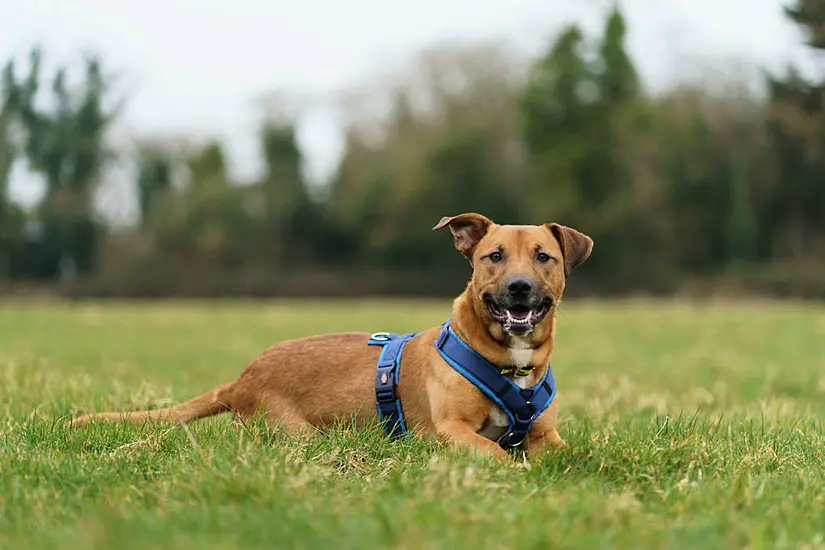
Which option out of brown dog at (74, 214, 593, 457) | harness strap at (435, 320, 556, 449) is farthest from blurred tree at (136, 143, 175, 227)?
harness strap at (435, 320, 556, 449)

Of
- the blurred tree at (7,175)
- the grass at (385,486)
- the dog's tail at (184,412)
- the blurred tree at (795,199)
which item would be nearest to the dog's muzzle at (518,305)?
the grass at (385,486)

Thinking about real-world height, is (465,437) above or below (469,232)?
below

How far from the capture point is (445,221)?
507 cm

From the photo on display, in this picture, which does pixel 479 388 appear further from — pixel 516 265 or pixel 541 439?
pixel 516 265

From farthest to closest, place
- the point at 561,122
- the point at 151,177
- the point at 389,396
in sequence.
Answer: the point at 151,177, the point at 561,122, the point at 389,396

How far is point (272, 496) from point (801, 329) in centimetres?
1854

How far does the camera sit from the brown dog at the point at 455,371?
15.8 feet

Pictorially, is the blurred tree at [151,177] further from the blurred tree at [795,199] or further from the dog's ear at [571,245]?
the dog's ear at [571,245]

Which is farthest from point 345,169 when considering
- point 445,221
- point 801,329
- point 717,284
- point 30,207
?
point 445,221

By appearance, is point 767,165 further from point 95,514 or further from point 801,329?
point 95,514

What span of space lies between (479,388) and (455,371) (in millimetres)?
171

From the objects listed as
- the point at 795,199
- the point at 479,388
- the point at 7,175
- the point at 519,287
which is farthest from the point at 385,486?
the point at 795,199

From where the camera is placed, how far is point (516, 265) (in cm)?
486

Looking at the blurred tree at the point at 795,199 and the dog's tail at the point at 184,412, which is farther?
the blurred tree at the point at 795,199
